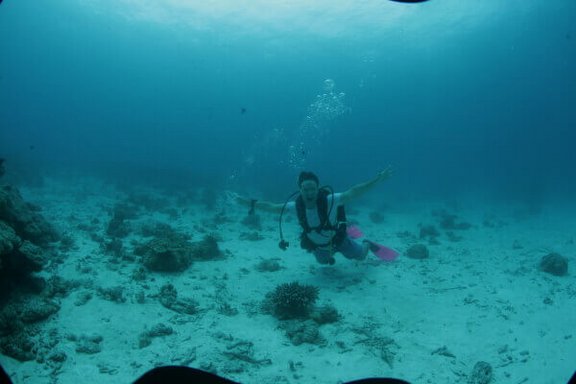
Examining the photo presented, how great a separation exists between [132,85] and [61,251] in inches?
4485

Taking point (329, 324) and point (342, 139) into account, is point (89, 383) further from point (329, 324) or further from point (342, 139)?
point (342, 139)

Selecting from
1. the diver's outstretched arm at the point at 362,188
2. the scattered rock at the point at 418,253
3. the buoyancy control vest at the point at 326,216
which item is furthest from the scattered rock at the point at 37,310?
the scattered rock at the point at 418,253

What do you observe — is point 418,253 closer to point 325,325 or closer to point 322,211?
point 322,211

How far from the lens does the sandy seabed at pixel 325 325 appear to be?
17.4 ft

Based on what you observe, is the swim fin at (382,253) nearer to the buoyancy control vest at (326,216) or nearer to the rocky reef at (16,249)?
the buoyancy control vest at (326,216)

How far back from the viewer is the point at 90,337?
5.72m

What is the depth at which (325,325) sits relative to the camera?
6797 millimetres

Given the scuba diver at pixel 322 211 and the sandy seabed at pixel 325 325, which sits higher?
the scuba diver at pixel 322 211

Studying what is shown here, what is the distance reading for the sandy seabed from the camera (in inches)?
209

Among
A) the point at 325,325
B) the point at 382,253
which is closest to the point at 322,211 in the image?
the point at 325,325

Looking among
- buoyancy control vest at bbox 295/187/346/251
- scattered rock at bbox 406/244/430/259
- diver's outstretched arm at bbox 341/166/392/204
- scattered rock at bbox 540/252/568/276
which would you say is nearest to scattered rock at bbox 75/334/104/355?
buoyancy control vest at bbox 295/187/346/251

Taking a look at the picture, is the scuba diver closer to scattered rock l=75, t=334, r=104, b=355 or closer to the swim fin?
the swim fin

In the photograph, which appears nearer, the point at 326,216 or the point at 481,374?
the point at 481,374

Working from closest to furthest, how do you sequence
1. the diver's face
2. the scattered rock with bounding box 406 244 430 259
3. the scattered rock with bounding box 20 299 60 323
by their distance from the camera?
the scattered rock with bounding box 20 299 60 323 → the diver's face → the scattered rock with bounding box 406 244 430 259
